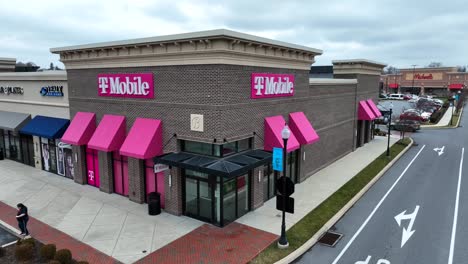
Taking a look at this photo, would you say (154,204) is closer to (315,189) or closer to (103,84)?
(103,84)

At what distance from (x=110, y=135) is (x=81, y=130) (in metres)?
2.76

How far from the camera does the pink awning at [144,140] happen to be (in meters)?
16.1

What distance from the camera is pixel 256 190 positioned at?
17328mm

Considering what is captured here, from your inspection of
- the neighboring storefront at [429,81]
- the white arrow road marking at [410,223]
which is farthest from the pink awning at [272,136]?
the neighboring storefront at [429,81]

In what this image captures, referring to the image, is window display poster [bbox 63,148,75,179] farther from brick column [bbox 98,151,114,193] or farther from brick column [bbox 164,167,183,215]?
brick column [bbox 164,167,183,215]

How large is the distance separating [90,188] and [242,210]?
9.91m

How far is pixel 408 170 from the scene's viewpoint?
25484mm

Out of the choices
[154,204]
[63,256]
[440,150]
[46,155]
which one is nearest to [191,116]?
[154,204]

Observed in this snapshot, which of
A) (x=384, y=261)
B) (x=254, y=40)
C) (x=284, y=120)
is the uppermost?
(x=254, y=40)

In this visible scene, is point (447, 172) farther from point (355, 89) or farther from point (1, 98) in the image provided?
point (1, 98)

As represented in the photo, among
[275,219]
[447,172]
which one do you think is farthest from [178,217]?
[447,172]

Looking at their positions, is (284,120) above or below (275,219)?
above

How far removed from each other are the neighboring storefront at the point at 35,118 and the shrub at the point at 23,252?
417 inches

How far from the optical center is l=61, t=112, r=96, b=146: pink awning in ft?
63.8
